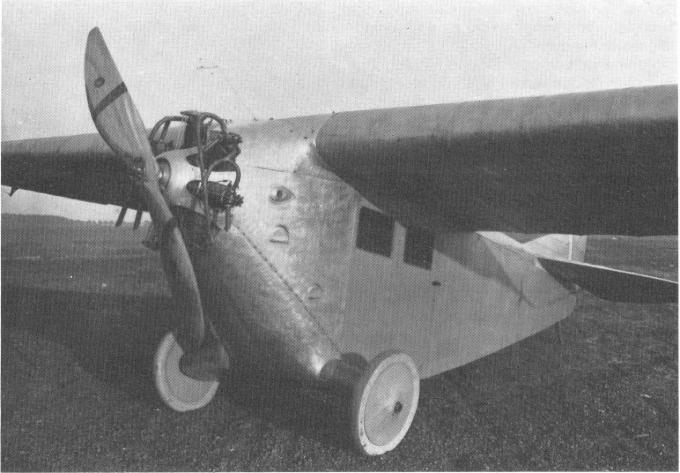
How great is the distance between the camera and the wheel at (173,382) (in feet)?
14.3

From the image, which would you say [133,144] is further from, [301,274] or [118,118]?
[301,274]

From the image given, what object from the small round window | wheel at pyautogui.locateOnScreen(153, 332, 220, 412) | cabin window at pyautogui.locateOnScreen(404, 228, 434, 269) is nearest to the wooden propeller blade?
the small round window

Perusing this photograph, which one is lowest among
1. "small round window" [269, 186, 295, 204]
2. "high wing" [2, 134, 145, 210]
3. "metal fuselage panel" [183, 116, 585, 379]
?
"metal fuselage panel" [183, 116, 585, 379]

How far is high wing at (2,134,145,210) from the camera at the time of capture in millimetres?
5535

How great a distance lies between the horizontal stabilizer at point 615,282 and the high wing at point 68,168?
6.55 m

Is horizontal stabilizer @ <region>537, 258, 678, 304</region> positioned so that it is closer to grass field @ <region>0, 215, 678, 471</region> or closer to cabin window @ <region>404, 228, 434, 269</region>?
grass field @ <region>0, 215, 678, 471</region>

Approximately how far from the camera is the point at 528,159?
10.4 feet

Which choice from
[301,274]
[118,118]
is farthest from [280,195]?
[118,118]

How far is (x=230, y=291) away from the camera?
3.44m

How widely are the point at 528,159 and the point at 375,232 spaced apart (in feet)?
5.14

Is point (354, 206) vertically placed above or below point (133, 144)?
below

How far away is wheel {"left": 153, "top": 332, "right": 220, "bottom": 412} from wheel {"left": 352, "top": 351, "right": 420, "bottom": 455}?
2.08m

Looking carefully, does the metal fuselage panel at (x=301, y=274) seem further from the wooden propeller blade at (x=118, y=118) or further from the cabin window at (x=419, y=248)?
the wooden propeller blade at (x=118, y=118)

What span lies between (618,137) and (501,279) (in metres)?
3.72
